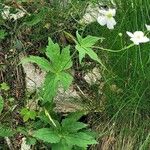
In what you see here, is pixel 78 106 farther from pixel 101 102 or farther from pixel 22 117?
pixel 22 117

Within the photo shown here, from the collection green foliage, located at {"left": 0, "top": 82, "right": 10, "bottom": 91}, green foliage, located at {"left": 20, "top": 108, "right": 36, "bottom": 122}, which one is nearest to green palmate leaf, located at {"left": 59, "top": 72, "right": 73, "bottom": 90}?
green foliage, located at {"left": 20, "top": 108, "right": 36, "bottom": 122}

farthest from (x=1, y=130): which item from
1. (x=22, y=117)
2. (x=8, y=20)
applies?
(x=8, y=20)

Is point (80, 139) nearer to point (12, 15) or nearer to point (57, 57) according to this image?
point (57, 57)

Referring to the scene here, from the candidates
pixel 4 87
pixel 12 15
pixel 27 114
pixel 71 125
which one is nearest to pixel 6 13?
pixel 12 15

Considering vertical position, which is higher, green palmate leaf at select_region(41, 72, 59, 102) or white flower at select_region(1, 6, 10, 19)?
white flower at select_region(1, 6, 10, 19)

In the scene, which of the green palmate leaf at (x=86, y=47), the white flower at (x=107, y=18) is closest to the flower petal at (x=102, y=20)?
the white flower at (x=107, y=18)

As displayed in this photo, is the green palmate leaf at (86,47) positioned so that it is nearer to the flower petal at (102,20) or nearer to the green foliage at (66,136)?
the flower petal at (102,20)

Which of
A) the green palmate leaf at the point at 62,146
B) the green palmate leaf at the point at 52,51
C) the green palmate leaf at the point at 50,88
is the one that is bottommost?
the green palmate leaf at the point at 62,146

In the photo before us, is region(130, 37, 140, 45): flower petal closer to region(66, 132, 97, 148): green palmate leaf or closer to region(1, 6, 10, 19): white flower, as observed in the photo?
region(66, 132, 97, 148): green palmate leaf
